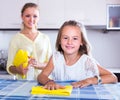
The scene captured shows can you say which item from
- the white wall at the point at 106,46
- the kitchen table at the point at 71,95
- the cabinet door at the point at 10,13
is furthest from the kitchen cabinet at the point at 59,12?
the kitchen table at the point at 71,95

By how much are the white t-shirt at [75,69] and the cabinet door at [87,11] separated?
1391mm

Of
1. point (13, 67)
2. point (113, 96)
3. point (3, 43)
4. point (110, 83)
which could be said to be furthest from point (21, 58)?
point (3, 43)

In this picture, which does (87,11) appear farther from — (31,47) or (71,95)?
(71,95)

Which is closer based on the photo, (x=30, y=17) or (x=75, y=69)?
(x=75, y=69)

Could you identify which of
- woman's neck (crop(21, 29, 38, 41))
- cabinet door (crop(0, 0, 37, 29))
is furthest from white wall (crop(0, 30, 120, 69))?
woman's neck (crop(21, 29, 38, 41))

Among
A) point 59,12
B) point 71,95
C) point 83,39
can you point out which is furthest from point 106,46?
point 71,95

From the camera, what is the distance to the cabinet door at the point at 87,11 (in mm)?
2717

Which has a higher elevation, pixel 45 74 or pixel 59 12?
pixel 59 12

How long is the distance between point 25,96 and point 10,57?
0.85m

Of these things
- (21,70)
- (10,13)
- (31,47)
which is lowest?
(21,70)

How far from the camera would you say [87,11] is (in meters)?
2.72

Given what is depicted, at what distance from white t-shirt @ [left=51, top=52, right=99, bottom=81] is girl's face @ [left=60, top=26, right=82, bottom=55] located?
7cm

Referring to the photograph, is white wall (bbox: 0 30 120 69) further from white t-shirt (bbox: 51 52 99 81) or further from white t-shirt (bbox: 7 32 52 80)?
white t-shirt (bbox: 51 52 99 81)

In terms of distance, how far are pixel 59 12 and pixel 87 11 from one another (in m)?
0.31
